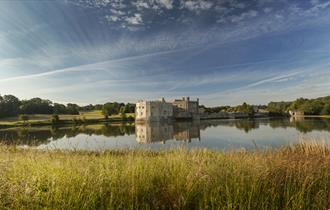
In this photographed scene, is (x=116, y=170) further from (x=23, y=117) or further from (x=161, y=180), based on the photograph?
(x=23, y=117)

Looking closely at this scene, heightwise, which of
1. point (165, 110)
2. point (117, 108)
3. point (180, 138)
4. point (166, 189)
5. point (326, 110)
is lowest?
point (180, 138)

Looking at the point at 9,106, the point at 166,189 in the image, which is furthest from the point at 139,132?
the point at 9,106

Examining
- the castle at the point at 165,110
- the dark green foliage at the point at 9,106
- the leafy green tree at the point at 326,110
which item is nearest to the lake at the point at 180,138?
the castle at the point at 165,110

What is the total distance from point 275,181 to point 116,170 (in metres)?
2.23

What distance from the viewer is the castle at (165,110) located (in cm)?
7044

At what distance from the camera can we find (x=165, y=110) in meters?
74.4

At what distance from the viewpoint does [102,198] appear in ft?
9.21

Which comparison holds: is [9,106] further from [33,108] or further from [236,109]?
[236,109]

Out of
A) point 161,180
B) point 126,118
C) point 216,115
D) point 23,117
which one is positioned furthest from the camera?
point 216,115

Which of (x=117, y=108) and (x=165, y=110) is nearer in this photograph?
(x=165, y=110)

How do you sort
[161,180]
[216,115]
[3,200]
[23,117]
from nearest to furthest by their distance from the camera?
[3,200] → [161,180] → [23,117] → [216,115]

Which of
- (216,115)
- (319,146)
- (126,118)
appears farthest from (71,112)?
(319,146)

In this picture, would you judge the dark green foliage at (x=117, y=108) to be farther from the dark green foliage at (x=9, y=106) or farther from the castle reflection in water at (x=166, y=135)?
the castle reflection in water at (x=166, y=135)

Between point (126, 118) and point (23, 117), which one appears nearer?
point (23, 117)
